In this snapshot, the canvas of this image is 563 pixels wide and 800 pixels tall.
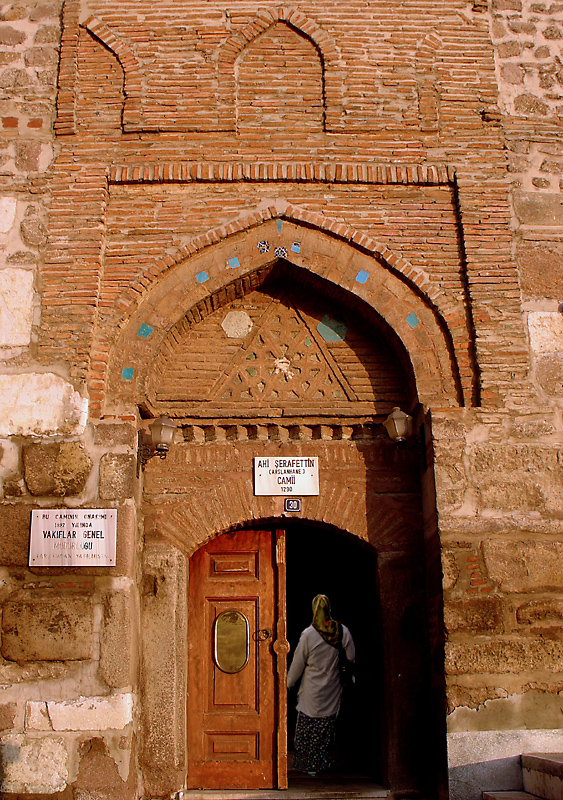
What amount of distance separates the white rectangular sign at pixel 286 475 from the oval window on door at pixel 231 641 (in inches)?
34.2

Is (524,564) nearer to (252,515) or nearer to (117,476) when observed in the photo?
(252,515)

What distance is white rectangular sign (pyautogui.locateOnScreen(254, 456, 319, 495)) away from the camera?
5.04m

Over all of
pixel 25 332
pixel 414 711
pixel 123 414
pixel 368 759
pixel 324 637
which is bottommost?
pixel 368 759

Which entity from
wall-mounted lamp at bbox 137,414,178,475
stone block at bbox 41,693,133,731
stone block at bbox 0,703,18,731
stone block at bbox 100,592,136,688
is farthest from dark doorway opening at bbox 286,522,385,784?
stone block at bbox 0,703,18,731

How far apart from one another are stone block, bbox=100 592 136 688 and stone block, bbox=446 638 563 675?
1.84 metres

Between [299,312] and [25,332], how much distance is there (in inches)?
74.0

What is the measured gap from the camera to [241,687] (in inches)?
197

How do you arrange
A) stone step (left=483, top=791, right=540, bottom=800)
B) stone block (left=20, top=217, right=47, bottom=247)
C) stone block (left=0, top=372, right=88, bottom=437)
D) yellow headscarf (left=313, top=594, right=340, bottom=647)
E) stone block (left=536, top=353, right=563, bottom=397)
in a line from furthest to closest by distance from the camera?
yellow headscarf (left=313, top=594, right=340, bottom=647)
stone block (left=20, top=217, right=47, bottom=247)
stone block (left=536, top=353, right=563, bottom=397)
stone block (left=0, top=372, right=88, bottom=437)
stone step (left=483, top=791, right=540, bottom=800)

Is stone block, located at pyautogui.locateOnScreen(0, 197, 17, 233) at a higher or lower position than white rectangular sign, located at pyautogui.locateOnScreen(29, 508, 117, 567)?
higher

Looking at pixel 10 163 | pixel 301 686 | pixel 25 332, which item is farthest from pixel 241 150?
pixel 301 686

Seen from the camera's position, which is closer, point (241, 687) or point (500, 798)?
point (500, 798)

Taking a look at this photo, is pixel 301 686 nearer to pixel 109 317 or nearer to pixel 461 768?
pixel 461 768

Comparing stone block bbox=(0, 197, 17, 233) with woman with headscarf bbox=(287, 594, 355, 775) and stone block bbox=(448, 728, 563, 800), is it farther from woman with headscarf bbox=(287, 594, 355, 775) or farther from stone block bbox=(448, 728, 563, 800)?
stone block bbox=(448, 728, 563, 800)

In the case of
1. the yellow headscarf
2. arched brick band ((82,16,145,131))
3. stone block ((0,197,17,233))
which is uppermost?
arched brick band ((82,16,145,131))
